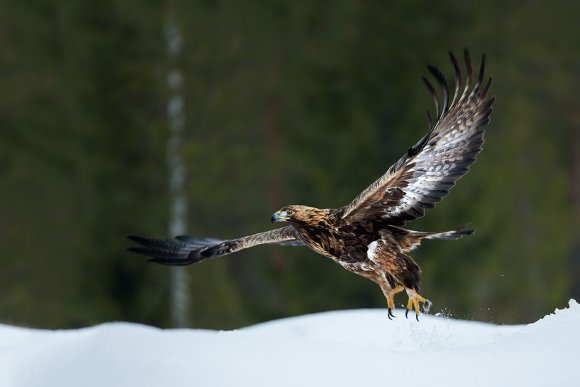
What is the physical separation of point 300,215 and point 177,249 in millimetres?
1564

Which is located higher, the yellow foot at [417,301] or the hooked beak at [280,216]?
the hooked beak at [280,216]

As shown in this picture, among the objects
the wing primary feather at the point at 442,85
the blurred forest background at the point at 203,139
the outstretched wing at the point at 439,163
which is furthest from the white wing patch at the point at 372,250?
the blurred forest background at the point at 203,139

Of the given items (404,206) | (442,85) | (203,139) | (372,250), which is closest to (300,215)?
(372,250)

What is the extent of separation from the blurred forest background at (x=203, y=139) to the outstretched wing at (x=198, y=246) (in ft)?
36.2

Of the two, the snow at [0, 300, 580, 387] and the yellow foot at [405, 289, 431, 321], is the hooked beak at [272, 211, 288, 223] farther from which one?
the yellow foot at [405, 289, 431, 321]

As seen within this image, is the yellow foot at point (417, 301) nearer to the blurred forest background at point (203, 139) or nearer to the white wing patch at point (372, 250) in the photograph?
the white wing patch at point (372, 250)

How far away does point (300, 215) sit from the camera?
348 inches

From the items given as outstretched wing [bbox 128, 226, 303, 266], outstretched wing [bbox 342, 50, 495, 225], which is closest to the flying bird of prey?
outstretched wing [bbox 342, 50, 495, 225]

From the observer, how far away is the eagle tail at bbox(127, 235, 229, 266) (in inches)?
383

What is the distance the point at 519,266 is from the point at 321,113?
6.64 meters

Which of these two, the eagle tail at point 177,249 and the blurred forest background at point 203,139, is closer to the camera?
the eagle tail at point 177,249

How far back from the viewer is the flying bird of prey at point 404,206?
27.7 feet

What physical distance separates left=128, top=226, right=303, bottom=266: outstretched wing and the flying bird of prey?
0.46 meters

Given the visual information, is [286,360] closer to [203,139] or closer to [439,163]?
[439,163]
